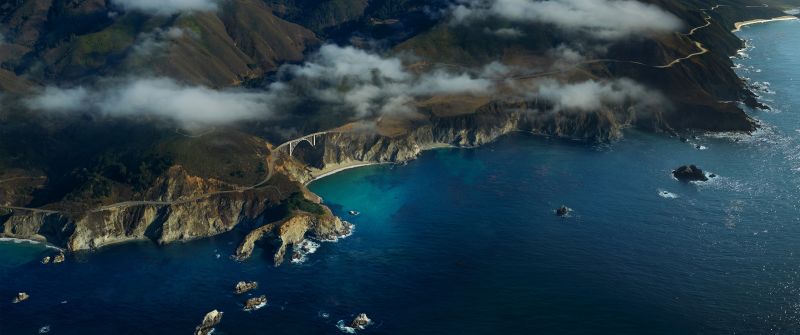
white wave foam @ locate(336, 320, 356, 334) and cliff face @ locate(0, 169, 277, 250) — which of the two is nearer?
white wave foam @ locate(336, 320, 356, 334)

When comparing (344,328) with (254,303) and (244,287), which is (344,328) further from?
(244,287)

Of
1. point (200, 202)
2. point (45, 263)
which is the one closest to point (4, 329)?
point (45, 263)

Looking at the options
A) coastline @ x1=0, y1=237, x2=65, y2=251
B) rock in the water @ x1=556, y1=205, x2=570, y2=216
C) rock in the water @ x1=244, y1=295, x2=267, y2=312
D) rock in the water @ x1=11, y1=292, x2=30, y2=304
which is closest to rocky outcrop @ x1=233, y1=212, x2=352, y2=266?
rock in the water @ x1=244, y1=295, x2=267, y2=312

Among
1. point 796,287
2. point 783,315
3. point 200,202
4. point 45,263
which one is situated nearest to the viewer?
point 783,315

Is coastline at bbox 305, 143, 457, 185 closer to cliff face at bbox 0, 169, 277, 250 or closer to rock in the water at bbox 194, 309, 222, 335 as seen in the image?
cliff face at bbox 0, 169, 277, 250

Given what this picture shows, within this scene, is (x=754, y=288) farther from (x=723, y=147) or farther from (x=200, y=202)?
(x=200, y=202)

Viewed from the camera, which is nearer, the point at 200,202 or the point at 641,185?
the point at 200,202

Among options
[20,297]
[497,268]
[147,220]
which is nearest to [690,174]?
[497,268]

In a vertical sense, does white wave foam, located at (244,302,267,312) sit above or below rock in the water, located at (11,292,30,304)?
above
